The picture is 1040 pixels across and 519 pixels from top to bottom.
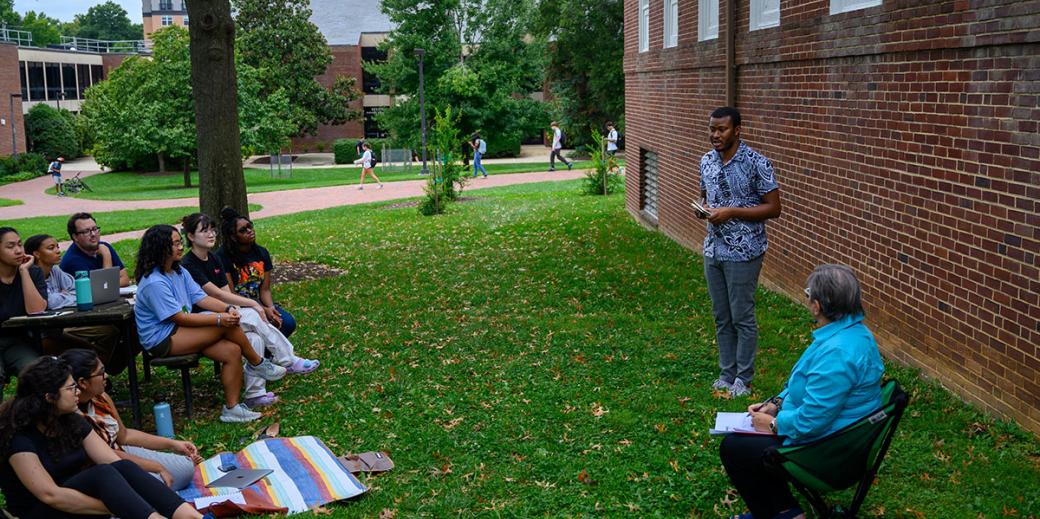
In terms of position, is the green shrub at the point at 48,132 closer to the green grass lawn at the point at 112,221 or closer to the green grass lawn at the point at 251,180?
the green grass lawn at the point at 251,180

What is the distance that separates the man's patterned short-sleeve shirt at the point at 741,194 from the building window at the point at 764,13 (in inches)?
177

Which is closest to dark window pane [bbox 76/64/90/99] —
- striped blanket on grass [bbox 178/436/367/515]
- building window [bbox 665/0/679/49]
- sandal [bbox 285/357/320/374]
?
building window [bbox 665/0/679/49]

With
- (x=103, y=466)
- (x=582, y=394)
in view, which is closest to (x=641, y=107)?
(x=582, y=394)

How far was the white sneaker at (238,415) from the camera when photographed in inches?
275

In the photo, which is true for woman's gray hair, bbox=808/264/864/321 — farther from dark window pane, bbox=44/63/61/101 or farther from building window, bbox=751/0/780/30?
dark window pane, bbox=44/63/61/101

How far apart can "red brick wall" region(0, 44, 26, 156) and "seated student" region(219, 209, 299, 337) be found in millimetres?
49364

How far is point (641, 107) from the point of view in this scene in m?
17.4

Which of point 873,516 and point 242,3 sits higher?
point 242,3

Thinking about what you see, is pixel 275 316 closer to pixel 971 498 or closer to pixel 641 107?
pixel 971 498

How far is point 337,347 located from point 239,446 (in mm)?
2654

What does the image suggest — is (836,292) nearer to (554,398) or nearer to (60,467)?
(554,398)

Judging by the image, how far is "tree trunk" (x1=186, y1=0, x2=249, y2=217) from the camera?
1127 centimetres

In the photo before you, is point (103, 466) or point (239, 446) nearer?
point (103, 466)

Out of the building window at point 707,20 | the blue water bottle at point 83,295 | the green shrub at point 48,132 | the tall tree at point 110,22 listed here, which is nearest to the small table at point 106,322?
the blue water bottle at point 83,295
